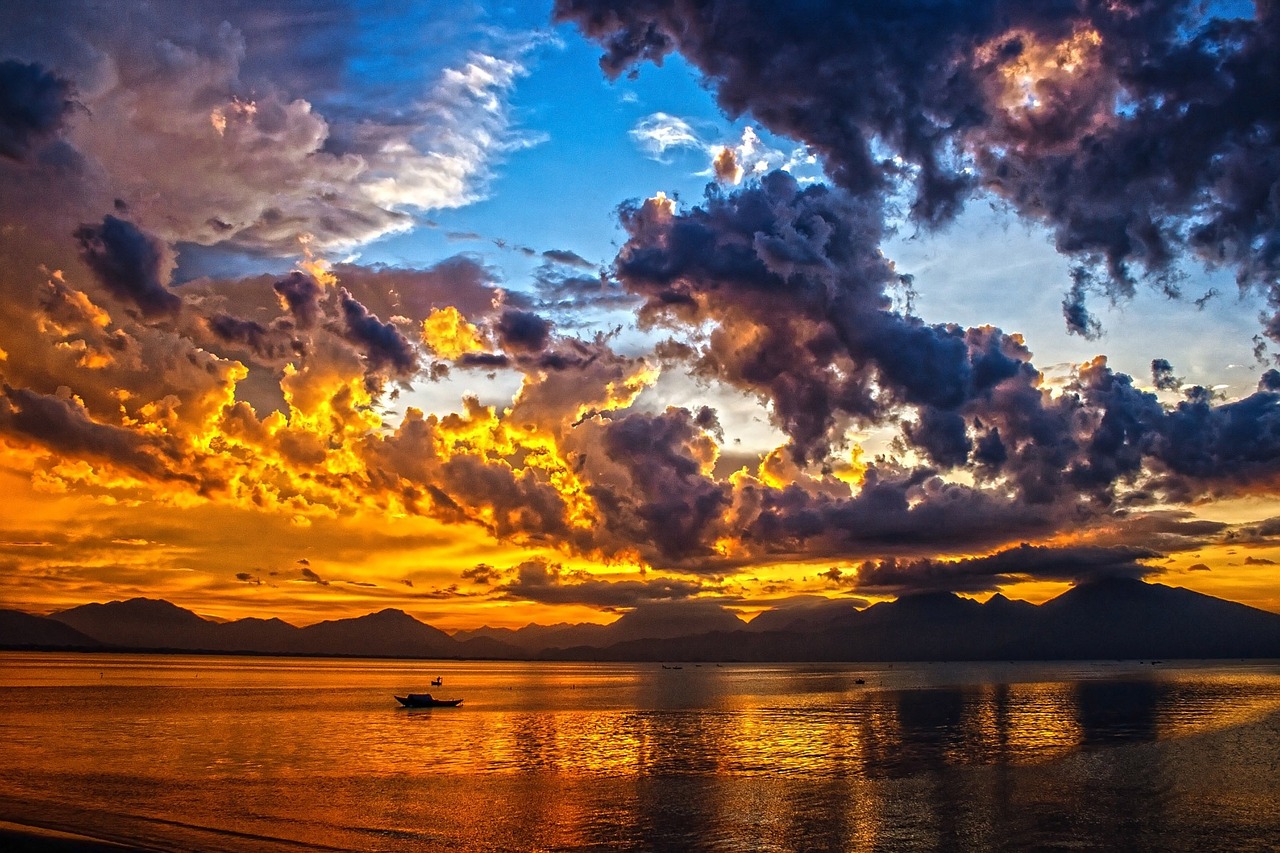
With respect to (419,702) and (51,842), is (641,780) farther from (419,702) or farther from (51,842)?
(419,702)

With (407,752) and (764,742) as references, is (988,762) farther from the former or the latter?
(407,752)

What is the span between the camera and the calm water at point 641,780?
44.9m

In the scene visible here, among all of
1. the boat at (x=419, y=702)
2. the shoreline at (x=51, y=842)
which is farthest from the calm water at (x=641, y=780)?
the boat at (x=419, y=702)

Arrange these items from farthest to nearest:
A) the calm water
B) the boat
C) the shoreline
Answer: the boat < the calm water < the shoreline

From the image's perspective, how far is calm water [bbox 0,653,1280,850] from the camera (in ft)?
147

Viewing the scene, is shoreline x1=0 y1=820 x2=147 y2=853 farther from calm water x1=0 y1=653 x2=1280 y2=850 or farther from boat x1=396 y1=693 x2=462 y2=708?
boat x1=396 y1=693 x2=462 y2=708

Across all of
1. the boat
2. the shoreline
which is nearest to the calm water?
the shoreline

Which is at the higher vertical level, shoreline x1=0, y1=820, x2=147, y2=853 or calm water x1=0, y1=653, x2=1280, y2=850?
shoreline x1=0, y1=820, x2=147, y2=853

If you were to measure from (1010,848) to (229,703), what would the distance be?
132543mm

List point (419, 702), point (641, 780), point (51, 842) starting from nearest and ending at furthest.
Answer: point (51, 842) → point (641, 780) → point (419, 702)

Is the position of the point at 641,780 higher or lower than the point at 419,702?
higher

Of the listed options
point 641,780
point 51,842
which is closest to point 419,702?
point 641,780

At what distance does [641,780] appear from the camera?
2498 inches

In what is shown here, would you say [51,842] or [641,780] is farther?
[641,780]
